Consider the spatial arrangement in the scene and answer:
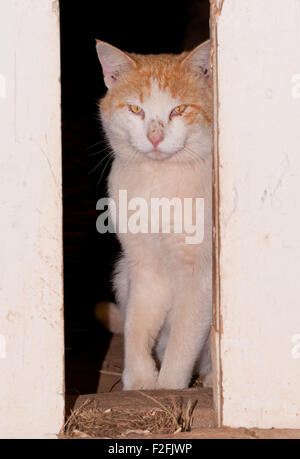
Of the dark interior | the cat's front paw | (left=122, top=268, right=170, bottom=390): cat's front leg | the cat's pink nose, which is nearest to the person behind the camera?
the cat's pink nose

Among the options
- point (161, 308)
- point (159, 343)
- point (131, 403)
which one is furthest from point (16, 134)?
point (159, 343)

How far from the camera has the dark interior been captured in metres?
5.52

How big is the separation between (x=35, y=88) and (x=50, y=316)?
0.73m

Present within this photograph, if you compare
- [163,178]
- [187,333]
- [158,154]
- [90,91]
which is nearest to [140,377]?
[187,333]

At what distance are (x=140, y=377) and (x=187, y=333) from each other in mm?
311

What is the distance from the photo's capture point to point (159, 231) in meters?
2.96

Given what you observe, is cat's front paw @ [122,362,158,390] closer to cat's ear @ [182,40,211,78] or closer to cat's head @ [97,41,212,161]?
cat's head @ [97,41,212,161]

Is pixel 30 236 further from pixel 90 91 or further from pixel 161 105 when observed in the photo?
pixel 90 91

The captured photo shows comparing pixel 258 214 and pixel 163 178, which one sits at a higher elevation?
pixel 163 178

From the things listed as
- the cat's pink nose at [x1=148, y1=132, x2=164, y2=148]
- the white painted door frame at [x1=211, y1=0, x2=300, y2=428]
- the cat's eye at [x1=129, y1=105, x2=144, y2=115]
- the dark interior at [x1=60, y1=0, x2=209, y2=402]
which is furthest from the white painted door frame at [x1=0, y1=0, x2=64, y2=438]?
the dark interior at [x1=60, y1=0, x2=209, y2=402]

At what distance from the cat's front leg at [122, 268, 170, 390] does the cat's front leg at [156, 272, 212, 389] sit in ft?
0.49

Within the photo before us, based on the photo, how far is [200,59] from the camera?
2.91 m

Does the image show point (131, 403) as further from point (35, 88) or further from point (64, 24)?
point (64, 24)

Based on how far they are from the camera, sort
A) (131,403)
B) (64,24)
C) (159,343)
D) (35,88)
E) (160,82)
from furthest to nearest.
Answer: (64,24) < (159,343) < (160,82) < (131,403) < (35,88)
